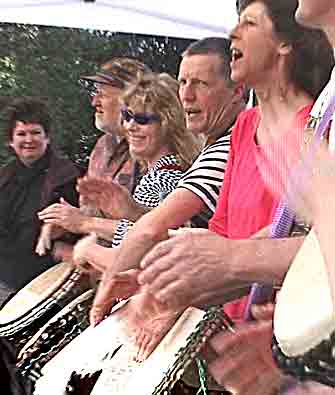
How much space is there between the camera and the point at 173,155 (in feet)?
4.31

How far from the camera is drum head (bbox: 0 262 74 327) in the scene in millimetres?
1520

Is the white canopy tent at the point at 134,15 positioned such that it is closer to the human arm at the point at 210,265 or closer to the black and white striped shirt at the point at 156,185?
the black and white striped shirt at the point at 156,185

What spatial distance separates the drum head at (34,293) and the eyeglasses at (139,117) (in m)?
0.32

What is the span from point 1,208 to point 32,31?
0.36 m

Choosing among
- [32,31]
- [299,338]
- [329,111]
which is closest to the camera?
[299,338]

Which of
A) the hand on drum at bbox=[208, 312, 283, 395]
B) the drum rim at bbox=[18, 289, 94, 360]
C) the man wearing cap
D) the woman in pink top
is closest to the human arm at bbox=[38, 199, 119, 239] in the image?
the man wearing cap

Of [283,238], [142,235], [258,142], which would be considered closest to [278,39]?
[258,142]

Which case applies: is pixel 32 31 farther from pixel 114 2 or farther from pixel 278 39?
pixel 278 39

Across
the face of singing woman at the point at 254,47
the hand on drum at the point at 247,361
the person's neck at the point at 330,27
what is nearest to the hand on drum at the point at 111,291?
the hand on drum at the point at 247,361

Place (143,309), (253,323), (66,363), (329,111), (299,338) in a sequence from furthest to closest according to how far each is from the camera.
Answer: (66,363)
(143,309)
(253,323)
(329,111)
(299,338)

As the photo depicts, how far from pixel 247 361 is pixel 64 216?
67 cm

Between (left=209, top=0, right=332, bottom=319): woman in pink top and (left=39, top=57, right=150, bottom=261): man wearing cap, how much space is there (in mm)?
292

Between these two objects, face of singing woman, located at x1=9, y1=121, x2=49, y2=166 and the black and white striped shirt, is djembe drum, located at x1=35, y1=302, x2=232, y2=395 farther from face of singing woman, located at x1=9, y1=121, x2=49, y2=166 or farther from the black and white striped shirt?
face of singing woman, located at x1=9, y1=121, x2=49, y2=166

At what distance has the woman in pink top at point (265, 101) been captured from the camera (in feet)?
3.22
